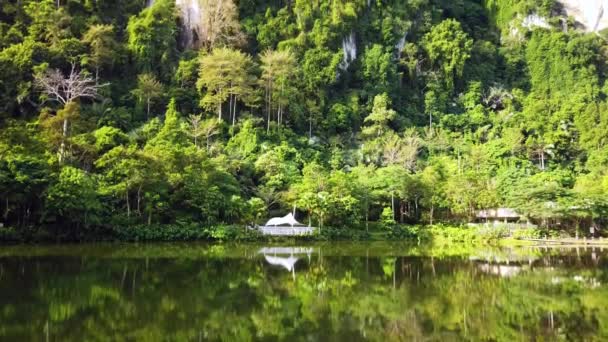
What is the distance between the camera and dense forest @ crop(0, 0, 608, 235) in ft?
101

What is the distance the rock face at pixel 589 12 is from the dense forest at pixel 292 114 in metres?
3.72

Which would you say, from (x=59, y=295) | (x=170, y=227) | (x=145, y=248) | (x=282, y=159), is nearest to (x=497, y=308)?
(x=59, y=295)

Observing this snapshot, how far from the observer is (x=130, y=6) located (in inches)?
1955

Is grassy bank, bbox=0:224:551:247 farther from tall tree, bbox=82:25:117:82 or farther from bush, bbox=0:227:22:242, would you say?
tall tree, bbox=82:25:117:82

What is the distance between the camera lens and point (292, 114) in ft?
159

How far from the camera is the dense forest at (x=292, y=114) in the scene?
1211 inches

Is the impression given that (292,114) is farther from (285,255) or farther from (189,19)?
(285,255)

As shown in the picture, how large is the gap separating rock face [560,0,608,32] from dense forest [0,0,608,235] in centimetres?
372

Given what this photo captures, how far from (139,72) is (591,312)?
42.1 metres

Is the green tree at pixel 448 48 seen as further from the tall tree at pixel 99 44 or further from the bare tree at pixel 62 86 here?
the bare tree at pixel 62 86

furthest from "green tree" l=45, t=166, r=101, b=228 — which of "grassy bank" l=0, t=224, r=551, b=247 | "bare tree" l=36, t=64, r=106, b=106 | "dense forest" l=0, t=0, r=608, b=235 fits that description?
"bare tree" l=36, t=64, r=106, b=106

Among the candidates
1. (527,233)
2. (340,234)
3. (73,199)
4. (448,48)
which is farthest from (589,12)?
(73,199)

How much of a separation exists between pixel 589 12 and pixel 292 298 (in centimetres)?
7383

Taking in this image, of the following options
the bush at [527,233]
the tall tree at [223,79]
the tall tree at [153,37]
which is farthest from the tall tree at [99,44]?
the bush at [527,233]
